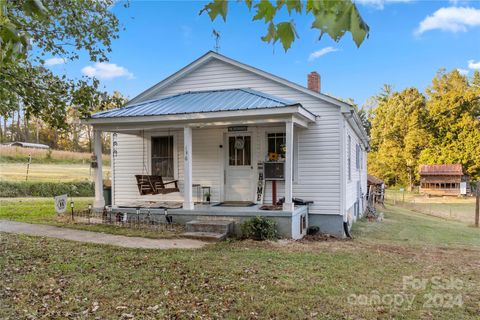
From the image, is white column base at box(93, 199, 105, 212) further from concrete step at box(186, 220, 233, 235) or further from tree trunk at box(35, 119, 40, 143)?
tree trunk at box(35, 119, 40, 143)

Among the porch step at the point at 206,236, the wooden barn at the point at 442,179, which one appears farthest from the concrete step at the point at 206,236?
the wooden barn at the point at 442,179

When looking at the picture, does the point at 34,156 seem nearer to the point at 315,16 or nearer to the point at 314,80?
the point at 314,80

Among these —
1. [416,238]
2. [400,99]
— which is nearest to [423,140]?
[400,99]

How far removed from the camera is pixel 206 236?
7.73 metres

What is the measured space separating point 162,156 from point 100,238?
411cm

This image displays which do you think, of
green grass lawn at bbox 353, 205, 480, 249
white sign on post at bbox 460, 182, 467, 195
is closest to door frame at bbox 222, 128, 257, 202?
green grass lawn at bbox 353, 205, 480, 249

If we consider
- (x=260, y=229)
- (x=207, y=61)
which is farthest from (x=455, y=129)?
(x=260, y=229)

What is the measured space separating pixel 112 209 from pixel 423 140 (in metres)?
31.3

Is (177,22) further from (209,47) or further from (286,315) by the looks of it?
(286,315)

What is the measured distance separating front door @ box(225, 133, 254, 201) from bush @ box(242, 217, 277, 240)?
2339 mm

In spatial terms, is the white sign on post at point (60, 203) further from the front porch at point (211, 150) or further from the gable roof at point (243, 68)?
the gable roof at point (243, 68)

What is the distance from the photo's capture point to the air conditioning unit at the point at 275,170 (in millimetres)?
8758

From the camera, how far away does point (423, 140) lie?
33125 millimetres

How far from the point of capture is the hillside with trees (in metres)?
31.3
